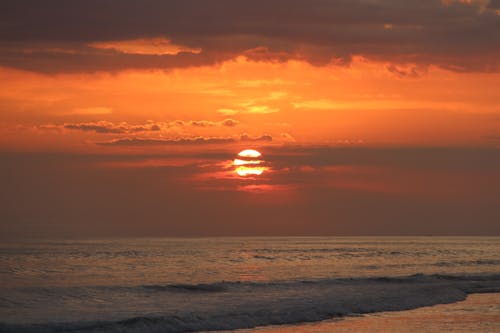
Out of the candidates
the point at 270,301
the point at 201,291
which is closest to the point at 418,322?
the point at 270,301

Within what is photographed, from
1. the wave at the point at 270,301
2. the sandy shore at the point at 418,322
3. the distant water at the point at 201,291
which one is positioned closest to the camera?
the sandy shore at the point at 418,322

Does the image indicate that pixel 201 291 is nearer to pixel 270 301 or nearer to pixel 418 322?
pixel 270 301

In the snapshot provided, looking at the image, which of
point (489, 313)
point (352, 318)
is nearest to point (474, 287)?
point (489, 313)

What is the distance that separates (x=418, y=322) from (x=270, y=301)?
905cm

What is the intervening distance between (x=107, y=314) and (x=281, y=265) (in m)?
35.4

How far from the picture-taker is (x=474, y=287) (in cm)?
4319

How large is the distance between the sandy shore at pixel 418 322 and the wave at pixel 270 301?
4.54 feet

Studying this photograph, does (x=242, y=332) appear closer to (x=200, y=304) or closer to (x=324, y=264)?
(x=200, y=304)

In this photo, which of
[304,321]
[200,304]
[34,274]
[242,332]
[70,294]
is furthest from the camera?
[34,274]

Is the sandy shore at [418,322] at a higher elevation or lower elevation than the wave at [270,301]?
Result: lower

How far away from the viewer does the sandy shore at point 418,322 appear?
2562 centimetres

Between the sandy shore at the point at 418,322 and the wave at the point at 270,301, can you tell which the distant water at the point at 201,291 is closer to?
the wave at the point at 270,301

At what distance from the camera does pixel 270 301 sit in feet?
114

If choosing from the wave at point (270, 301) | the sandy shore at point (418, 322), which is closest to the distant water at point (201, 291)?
the wave at point (270, 301)
